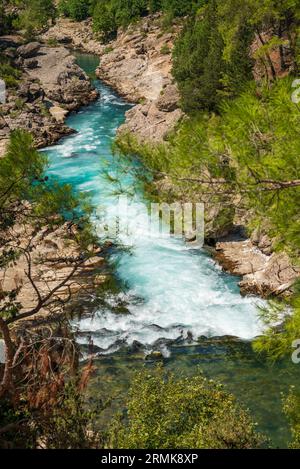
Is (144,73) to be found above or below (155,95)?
above

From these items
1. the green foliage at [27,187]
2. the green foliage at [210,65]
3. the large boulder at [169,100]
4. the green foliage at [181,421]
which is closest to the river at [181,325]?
the green foliage at [27,187]

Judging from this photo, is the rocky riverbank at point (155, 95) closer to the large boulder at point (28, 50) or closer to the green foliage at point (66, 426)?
the green foliage at point (66, 426)

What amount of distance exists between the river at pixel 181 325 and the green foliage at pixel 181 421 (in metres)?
2.51

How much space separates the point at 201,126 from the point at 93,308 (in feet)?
38.6

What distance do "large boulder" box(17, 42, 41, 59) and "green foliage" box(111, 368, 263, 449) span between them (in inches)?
2025

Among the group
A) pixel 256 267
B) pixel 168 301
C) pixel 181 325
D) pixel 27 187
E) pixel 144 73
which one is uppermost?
pixel 144 73

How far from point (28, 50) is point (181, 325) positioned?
47.0 meters

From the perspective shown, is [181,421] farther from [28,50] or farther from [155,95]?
[28,50]

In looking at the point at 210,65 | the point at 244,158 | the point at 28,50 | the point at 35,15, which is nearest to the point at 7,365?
the point at 244,158

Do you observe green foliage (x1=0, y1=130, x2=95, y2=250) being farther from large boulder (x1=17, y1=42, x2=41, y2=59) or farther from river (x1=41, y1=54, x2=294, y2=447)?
large boulder (x1=17, y1=42, x2=41, y2=59)

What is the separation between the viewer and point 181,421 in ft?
35.1

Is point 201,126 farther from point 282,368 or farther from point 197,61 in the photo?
point 197,61

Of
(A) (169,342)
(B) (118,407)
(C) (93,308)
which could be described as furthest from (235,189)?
(C) (93,308)

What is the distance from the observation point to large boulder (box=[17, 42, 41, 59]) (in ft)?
182
